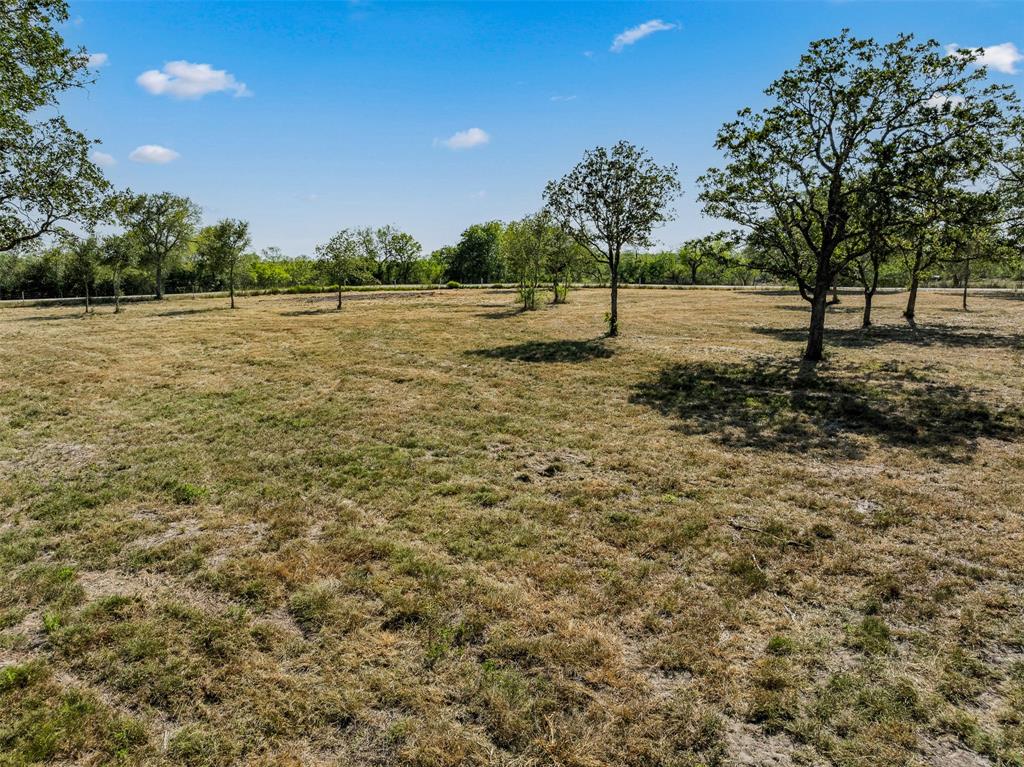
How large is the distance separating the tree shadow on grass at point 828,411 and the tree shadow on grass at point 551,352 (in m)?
4.67

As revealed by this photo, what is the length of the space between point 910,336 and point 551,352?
2191 cm

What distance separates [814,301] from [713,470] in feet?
49.7

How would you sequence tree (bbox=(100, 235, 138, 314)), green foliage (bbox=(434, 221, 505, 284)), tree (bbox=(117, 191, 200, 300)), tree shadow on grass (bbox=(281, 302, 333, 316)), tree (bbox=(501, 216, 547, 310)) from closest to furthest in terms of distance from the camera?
1. tree shadow on grass (bbox=(281, 302, 333, 316))
2. tree (bbox=(100, 235, 138, 314))
3. tree (bbox=(501, 216, 547, 310))
4. tree (bbox=(117, 191, 200, 300))
5. green foliage (bbox=(434, 221, 505, 284))

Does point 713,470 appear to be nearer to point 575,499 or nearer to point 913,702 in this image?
point 575,499

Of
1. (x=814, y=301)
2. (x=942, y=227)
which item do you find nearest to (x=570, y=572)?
(x=814, y=301)

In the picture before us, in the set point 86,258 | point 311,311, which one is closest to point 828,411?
point 311,311

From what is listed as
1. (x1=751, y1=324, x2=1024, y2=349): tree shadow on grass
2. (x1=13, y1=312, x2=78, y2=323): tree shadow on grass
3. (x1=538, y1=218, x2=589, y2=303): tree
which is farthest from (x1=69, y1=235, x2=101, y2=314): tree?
(x1=751, y1=324, x2=1024, y2=349): tree shadow on grass

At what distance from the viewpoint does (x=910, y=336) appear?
29.8 metres

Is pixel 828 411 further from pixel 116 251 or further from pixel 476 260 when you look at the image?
pixel 476 260

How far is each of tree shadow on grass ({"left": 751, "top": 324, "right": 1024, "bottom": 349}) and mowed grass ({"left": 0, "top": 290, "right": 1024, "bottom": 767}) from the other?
40.3 ft

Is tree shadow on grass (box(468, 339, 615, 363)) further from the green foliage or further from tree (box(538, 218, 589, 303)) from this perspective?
the green foliage

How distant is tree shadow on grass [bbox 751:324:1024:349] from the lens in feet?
88.5

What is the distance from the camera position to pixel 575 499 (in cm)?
968

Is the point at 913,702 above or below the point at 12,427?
below
